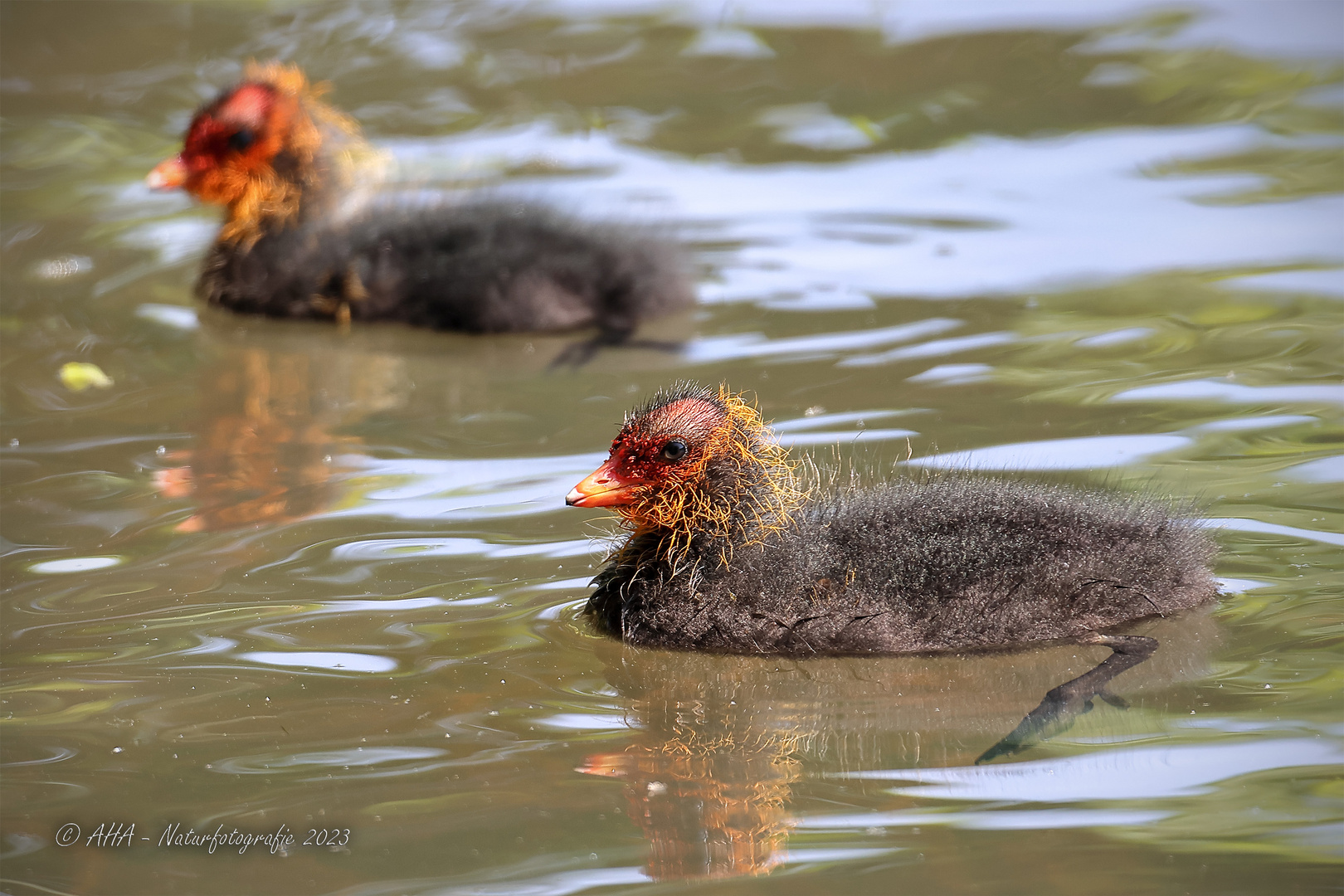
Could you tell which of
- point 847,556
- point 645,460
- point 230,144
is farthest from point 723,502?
point 230,144

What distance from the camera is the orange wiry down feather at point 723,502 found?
387cm

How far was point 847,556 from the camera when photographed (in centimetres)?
375

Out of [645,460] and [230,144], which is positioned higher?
[230,144]

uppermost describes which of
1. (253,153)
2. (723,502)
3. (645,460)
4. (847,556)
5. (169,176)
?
(253,153)

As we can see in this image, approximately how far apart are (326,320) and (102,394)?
3.67ft

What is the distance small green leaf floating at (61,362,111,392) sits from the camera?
594 cm

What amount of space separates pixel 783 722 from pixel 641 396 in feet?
7.30

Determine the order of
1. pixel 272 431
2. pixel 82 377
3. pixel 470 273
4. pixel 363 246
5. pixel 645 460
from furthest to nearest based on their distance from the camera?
pixel 363 246 < pixel 470 273 < pixel 82 377 < pixel 272 431 < pixel 645 460

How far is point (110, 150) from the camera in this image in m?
8.62

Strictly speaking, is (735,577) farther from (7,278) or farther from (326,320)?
(7,278)

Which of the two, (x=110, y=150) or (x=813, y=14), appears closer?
(x=110, y=150)

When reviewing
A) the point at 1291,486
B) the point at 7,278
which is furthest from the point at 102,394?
the point at 1291,486

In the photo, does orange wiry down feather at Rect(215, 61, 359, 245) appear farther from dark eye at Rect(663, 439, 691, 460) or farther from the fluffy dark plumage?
dark eye at Rect(663, 439, 691, 460)

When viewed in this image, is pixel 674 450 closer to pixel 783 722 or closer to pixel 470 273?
pixel 783 722
